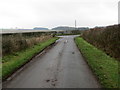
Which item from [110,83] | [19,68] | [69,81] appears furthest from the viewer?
[19,68]

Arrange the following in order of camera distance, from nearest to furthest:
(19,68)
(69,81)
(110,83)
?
1. (110,83)
2. (69,81)
3. (19,68)

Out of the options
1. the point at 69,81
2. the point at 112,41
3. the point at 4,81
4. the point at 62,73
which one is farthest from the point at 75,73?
the point at 112,41

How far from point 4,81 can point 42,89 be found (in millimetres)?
2088

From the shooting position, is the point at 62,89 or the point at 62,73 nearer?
the point at 62,89

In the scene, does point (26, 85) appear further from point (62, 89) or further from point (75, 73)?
point (75, 73)

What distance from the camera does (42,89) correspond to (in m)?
6.27

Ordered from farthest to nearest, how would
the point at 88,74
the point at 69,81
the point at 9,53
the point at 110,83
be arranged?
the point at 9,53 < the point at 88,74 < the point at 69,81 < the point at 110,83

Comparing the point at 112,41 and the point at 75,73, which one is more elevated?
the point at 112,41

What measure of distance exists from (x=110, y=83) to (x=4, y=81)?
14.2 ft

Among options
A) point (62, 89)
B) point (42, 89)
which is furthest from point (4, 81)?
point (62, 89)

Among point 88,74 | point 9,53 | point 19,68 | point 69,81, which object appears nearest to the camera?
point 69,81

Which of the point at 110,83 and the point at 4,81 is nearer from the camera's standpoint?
the point at 110,83

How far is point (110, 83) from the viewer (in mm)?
6734

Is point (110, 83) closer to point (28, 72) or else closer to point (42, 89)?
point (42, 89)
